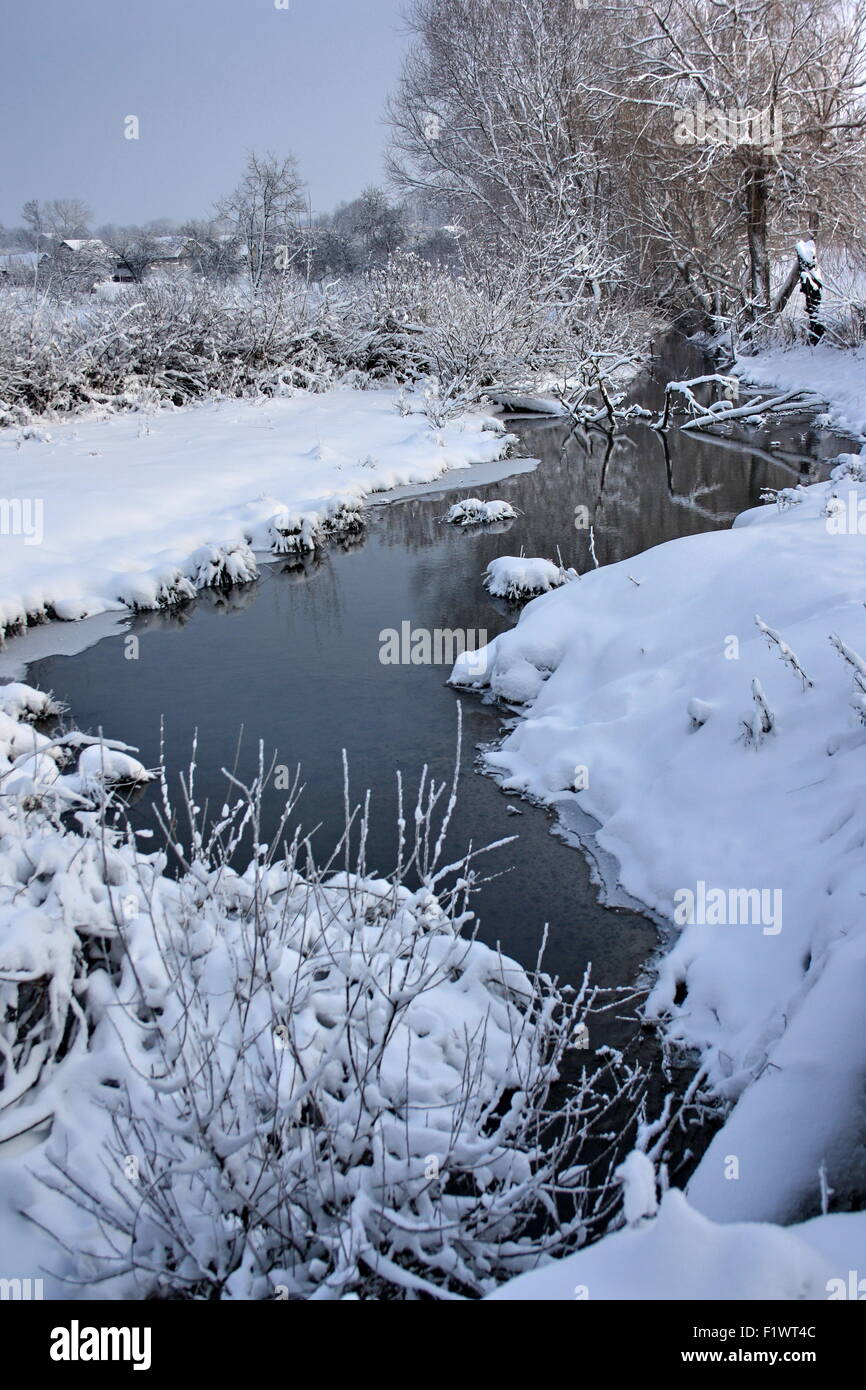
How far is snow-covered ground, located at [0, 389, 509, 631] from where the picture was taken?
11.3m

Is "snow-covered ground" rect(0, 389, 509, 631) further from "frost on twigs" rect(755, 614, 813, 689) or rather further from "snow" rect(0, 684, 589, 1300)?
"frost on twigs" rect(755, 614, 813, 689)

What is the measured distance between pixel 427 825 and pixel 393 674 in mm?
5237

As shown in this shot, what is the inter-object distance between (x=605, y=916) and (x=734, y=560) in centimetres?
400

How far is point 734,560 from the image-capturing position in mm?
8328

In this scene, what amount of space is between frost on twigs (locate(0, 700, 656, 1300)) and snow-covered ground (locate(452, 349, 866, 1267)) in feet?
1.91

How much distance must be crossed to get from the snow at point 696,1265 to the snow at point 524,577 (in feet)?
29.5

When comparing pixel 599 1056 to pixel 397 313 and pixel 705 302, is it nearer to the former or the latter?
pixel 397 313

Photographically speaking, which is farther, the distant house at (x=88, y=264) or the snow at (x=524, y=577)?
the distant house at (x=88, y=264)

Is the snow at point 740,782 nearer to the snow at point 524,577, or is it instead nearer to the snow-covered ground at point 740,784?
the snow-covered ground at point 740,784

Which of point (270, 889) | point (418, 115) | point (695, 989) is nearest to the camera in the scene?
point (270, 889)

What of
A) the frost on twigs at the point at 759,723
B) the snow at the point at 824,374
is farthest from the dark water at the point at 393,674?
the snow at the point at 824,374

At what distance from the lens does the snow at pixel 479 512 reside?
46.8 feet

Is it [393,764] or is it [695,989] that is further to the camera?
[393,764]
